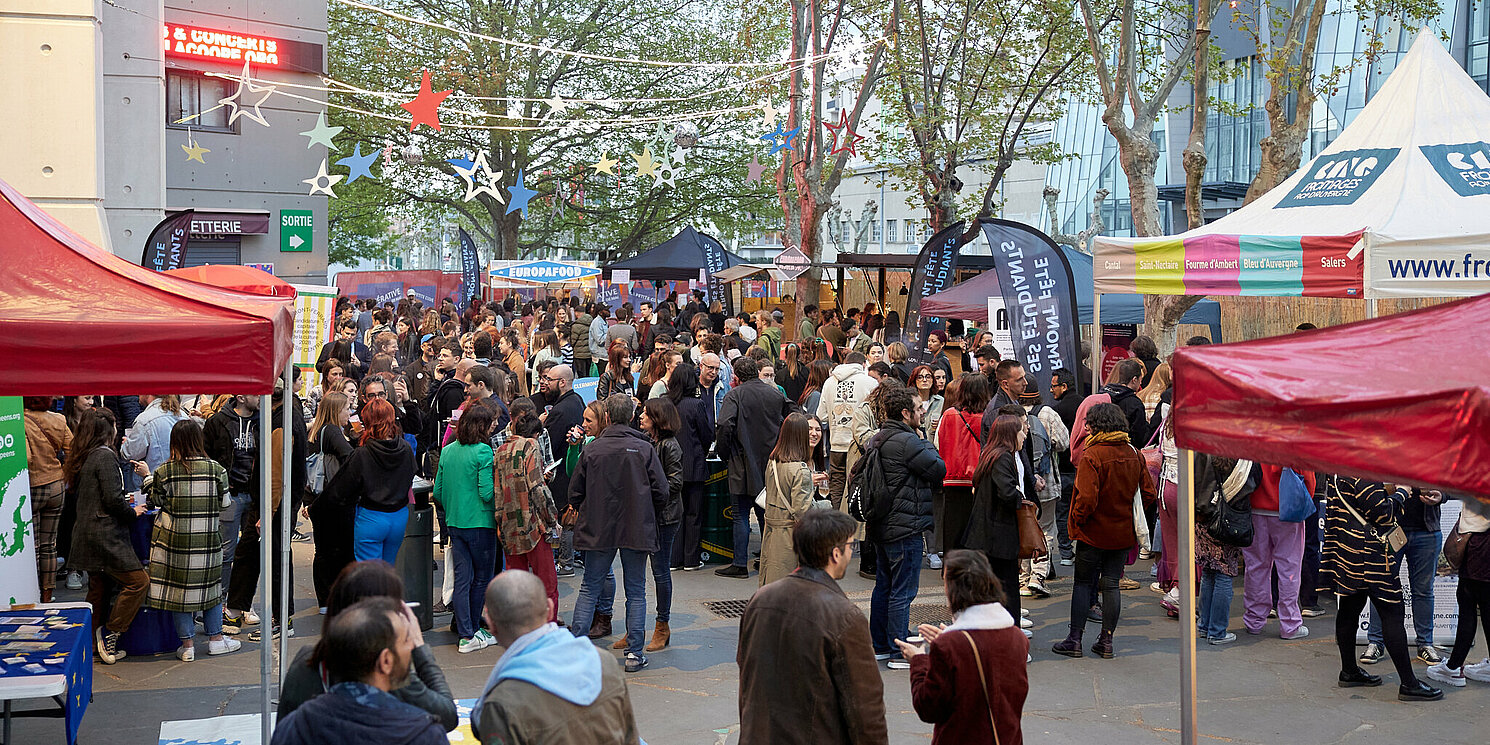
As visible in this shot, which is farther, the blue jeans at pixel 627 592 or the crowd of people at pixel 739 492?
the blue jeans at pixel 627 592

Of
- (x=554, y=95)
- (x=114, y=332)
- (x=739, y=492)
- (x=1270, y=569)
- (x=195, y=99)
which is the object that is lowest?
(x=1270, y=569)

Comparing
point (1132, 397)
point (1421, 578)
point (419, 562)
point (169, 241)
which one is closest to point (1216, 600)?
point (1421, 578)

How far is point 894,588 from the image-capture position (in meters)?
7.41

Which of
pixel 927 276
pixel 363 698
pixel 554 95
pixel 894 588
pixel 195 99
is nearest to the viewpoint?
pixel 363 698

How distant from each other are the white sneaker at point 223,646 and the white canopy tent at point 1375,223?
730cm

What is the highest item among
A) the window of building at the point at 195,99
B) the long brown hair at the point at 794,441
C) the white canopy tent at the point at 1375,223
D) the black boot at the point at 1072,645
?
the window of building at the point at 195,99

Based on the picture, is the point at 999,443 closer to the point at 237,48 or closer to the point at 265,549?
the point at 265,549

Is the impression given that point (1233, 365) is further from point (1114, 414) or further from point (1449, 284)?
point (1449, 284)

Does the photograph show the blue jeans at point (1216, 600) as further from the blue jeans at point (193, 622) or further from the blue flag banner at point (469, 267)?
the blue flag banner at point (469, 267)

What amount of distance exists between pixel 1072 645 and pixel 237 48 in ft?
79.6

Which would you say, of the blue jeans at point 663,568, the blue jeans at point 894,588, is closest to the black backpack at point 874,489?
the blue jeans at point 894,588

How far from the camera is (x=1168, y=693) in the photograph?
7.15 m

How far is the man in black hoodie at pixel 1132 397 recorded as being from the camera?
9.48 m

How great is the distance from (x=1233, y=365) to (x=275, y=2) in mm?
27092
